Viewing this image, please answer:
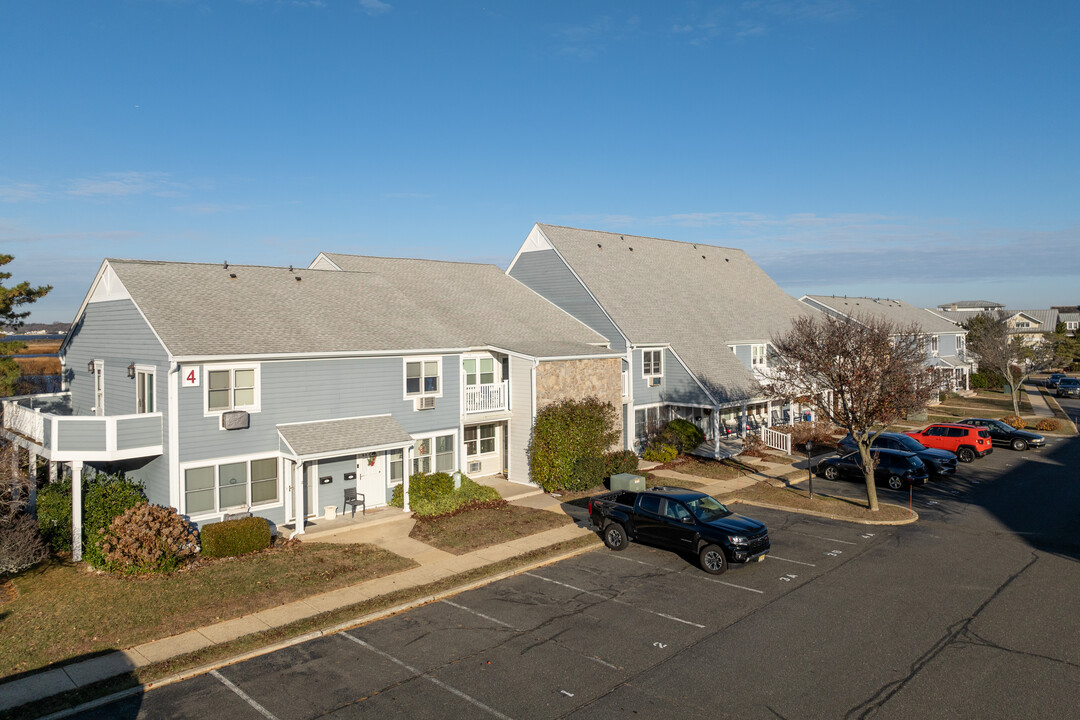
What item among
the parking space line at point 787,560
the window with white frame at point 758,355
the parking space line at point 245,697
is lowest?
the parking space line at point 245,697

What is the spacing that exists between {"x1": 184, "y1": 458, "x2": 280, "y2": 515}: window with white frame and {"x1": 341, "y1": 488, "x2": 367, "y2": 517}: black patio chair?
2326mm

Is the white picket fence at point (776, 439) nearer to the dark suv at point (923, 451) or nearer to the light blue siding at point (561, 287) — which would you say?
the dark suv at point (923, 451)

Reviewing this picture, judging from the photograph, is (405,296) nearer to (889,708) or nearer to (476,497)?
(476,497)

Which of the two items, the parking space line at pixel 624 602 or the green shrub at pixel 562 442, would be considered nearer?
the parking space line at pixel 624 602

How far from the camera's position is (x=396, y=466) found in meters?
23.3

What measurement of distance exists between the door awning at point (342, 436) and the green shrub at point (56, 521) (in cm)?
629

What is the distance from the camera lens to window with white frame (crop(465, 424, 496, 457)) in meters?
26.8

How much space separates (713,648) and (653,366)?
20738mm

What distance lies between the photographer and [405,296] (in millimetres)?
27828

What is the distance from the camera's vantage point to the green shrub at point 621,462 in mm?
26750

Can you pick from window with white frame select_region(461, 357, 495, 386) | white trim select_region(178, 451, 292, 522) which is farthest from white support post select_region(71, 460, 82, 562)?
window with white frame select_region(461, 357, 495, 386)

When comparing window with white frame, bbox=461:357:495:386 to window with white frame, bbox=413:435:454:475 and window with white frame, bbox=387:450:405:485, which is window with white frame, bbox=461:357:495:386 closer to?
window with white frame, bbox=413:435:454:475

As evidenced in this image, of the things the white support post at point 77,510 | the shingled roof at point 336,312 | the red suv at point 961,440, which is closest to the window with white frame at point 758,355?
the red suv at point 961,440

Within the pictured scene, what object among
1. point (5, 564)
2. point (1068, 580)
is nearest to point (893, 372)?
point (1068, 580)
